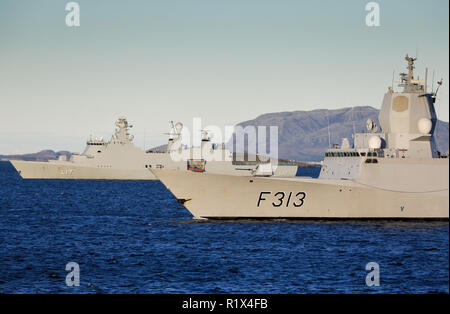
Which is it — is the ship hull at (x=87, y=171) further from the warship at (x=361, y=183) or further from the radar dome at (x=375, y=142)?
the radar dome at (x=375, y=142)

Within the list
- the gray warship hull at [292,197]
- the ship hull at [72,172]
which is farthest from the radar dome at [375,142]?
the ship hull at [72,172]

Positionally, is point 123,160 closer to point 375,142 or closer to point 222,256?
point 375,142

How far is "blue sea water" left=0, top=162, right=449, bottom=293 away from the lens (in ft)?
61.7

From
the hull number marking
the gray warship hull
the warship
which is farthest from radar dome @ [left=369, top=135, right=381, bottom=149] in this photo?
the hull number marking

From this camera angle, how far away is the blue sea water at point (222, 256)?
1881 centimetres

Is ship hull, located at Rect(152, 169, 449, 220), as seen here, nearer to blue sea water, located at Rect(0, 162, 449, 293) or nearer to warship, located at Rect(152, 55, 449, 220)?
warship, located at Rect(152, 55, 449, 220)

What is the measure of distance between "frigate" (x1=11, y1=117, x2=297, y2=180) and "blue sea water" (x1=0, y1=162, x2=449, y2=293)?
67524 mm

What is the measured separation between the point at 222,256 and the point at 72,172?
89780mm

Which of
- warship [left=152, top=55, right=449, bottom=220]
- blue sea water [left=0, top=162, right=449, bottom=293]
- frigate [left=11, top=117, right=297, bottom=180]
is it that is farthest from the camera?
frigate [left=11, top=117, right=297, bottom=180]

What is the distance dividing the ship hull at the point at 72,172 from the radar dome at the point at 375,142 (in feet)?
262

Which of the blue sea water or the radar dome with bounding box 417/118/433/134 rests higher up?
the radar dome with bounding box 417/118/433/134
